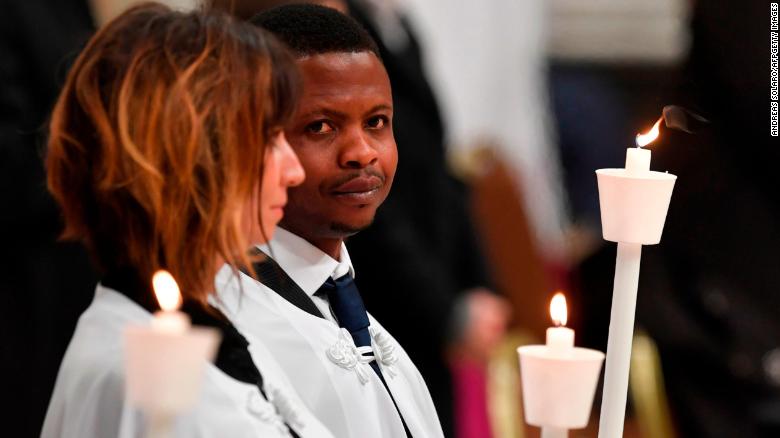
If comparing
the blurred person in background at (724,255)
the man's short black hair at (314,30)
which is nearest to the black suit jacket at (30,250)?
the man's short black hair at (314,30)

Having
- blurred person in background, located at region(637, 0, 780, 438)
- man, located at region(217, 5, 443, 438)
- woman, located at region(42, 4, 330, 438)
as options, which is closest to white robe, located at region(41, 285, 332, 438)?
woman, located at region(42, 4, 330, 438)

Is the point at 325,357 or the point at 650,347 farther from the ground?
the point at 325,357

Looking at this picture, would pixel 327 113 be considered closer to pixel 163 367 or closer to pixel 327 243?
pixel 327 243

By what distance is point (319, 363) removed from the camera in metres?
1.75

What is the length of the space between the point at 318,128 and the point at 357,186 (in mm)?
79

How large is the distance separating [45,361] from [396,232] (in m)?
0.76

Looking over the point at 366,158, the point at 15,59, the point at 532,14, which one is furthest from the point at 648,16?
the point at 366,158

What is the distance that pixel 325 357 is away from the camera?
5.76 ft

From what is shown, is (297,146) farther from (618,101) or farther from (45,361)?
(618,101)

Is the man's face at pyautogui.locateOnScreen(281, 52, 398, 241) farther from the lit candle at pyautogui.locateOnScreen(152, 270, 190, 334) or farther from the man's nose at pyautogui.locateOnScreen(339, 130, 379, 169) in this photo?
the lit candle at pyautogui.locateOnScreen(152, 270, 190, 334)

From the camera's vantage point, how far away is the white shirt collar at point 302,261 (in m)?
1.81

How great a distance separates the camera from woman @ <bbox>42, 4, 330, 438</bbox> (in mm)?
1412

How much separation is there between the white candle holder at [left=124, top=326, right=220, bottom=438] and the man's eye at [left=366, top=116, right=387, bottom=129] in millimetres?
826

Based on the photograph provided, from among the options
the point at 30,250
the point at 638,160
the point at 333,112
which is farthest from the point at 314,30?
the point at 30,250
